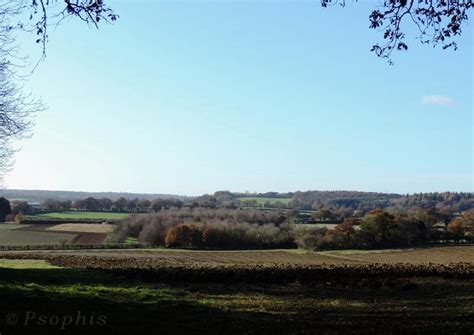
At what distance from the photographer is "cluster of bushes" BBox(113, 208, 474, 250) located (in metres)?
69.5

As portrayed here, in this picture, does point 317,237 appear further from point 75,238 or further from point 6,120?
point 6,120

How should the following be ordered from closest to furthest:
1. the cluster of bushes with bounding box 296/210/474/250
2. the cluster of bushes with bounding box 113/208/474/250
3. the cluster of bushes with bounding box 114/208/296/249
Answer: the cluster of bushes with bounding box 296/210/474/250
the cluster of bushes with bounding box 113/208/474/250
the cluster of bushes with bounding box 114/208/296/249

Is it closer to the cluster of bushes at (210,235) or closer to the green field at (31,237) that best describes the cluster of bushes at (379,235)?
the cluster of bushes at (210,235)

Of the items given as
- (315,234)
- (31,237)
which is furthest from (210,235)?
(31,237)

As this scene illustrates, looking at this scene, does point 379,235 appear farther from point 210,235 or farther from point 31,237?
point 31,237

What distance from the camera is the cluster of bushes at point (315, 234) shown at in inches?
2736

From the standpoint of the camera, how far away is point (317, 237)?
6956 cm

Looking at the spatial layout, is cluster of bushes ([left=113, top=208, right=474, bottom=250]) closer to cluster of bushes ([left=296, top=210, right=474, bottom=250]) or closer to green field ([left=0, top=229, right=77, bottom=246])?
cluster of bushes ([left=296, top=210, right=474, bottom=250])

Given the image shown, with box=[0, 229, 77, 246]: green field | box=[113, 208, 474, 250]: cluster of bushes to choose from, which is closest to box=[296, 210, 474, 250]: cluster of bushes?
box=[113, 208, 474, 250]: cluster of bushes

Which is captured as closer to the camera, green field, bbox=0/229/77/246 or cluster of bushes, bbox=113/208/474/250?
green field, bbox=0/229/77/246

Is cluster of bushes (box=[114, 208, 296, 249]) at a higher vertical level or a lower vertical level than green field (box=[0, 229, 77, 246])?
higher

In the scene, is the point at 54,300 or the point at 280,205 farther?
the point at 280,205

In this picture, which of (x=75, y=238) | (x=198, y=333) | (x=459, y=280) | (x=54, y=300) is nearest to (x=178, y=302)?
(x=54, y=300)

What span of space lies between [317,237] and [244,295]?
5587 centimetres
